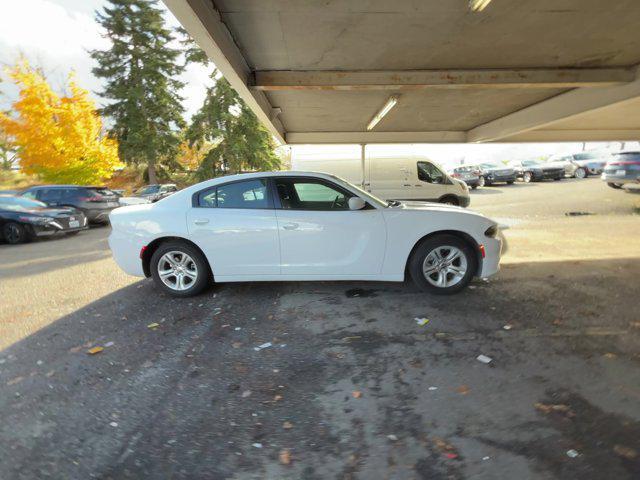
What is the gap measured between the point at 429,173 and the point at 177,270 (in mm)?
10230

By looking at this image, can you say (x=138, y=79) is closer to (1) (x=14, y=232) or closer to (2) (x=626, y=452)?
(1) (x=14, y=232)

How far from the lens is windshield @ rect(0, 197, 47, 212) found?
1061 centimetres

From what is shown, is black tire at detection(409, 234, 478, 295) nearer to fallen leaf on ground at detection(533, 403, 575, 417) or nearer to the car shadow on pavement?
the car shadow on pavement

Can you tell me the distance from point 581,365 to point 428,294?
185 cm

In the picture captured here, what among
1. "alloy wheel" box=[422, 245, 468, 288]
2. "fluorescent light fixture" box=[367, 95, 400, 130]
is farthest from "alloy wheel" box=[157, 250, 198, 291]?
"fluorescent light fixture" box=[367, 95, 400, 130]

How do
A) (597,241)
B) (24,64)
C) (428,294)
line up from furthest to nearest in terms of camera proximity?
1. (24,64)
2. (597,241)
3. (428,294)

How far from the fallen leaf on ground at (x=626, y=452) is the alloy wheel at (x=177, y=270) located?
4279 millimetres

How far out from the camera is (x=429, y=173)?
12.9 m

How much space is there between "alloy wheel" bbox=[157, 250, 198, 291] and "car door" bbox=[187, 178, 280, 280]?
0.32 m

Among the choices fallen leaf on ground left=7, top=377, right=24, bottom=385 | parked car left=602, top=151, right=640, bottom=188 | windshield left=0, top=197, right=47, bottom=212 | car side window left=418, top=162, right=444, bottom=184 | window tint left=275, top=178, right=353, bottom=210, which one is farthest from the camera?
parked car left=602, top=151, right=640, bottom=188

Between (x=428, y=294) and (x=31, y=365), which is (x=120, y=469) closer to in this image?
(x=31, y=365)

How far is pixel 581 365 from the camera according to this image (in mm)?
2973

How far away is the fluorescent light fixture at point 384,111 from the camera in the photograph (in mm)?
8719

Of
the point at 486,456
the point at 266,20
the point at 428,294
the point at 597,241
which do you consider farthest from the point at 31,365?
the point at 597,241
